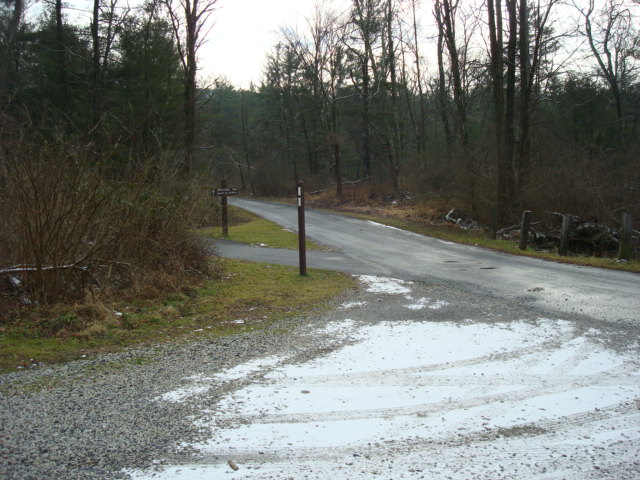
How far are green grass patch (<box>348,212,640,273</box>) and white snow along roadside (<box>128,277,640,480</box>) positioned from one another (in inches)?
252

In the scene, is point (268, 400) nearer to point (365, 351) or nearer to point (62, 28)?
point (365, 351)

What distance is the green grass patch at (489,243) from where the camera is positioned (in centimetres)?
1132

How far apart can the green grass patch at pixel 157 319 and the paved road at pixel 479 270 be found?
2.48 m

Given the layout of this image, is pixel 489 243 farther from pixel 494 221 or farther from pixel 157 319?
pixel 157 319

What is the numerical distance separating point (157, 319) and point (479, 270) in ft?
23.1

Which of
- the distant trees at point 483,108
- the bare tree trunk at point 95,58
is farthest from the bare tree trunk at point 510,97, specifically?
the bare tree trunk at point 95,58

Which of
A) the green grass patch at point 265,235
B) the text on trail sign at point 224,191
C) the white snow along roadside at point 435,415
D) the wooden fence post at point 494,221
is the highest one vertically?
the text on trail sign at point 224,191

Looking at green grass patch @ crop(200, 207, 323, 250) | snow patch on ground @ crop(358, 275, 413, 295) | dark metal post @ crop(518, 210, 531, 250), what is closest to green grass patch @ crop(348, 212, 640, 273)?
dark metal post @ crop(518, 210, 531, 250)

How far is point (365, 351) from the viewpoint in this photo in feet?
18.1

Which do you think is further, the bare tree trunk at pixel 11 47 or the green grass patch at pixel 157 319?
the bare tree trunk at pixel 11 47

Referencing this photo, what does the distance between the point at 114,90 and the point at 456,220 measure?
17365 mm

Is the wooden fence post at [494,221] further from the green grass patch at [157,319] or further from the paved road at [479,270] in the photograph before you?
the green grass patch at [157,319]

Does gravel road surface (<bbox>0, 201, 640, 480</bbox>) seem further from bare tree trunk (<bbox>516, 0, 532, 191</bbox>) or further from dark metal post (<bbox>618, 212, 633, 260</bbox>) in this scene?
bare tree trunk (<bbox>516, 0, 532, 191</bbox>)

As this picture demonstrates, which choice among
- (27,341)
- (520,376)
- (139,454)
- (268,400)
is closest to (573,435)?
(520,376)
